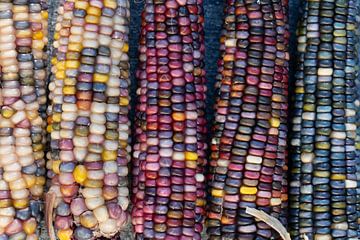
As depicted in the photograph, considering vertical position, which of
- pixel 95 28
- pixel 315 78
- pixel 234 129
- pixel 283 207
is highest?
pixel 95 28

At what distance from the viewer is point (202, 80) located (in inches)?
70.6

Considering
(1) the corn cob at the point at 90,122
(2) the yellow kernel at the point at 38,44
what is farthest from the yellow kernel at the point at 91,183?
(2) the yellow kernel at the point at 38,44

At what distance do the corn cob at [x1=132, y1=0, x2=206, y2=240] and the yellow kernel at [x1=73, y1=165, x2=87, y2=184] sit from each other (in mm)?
153

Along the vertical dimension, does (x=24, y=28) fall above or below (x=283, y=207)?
above

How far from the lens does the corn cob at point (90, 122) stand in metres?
1.67

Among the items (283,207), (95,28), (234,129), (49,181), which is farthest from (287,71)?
(49,181)

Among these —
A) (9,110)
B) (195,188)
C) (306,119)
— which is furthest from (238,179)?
(9,110)

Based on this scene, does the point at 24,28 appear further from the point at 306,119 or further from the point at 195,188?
the point at 306,119

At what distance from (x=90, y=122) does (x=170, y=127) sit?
20 cm

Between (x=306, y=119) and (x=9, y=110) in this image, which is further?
(x=306, y=119)

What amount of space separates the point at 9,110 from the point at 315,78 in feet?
2.56

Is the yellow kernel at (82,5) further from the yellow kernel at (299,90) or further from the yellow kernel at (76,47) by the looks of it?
the yellow kernel at (299,90)

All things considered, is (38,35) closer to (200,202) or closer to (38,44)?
(38,44)

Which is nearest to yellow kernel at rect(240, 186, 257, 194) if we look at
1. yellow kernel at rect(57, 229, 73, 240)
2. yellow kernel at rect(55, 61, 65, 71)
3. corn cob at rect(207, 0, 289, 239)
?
corn cob at rect(207, 0, 289, 239)
